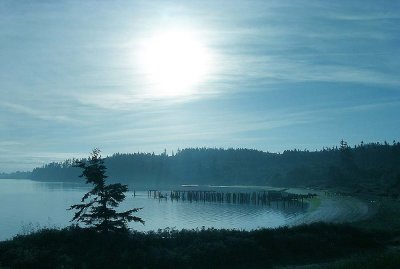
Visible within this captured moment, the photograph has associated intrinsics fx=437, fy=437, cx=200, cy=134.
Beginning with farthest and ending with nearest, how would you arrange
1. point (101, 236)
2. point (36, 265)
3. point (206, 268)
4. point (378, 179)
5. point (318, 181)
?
point (318, 181) < point (378, 179) < point (101, 236) < point (206, 268) < point (36, 265)

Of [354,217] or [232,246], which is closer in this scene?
[232,246]

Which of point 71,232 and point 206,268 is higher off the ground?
point 71,232

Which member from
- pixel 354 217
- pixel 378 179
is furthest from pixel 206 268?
pixel 378 179

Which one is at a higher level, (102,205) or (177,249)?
(102,205)

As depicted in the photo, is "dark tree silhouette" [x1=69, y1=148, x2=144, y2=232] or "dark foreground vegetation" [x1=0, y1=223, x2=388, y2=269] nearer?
"dark foreground vegetation" [x1=0, y1=223, x2=388, y2=269]

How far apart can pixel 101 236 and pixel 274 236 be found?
11.1 metres

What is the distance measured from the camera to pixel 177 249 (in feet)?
84.7

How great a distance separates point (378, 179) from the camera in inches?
4651

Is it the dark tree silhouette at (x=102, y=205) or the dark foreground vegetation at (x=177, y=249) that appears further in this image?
the dark tree silhouette at (x=102, y=205)

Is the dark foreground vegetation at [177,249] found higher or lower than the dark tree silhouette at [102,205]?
lower

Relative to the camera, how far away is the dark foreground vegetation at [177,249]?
74.6ft

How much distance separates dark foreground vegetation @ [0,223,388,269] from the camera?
22.7m

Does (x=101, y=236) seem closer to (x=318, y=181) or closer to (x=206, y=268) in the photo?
(x=206, y=268)

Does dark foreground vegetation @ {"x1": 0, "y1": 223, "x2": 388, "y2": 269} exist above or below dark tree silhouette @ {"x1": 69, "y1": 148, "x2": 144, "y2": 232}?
below
